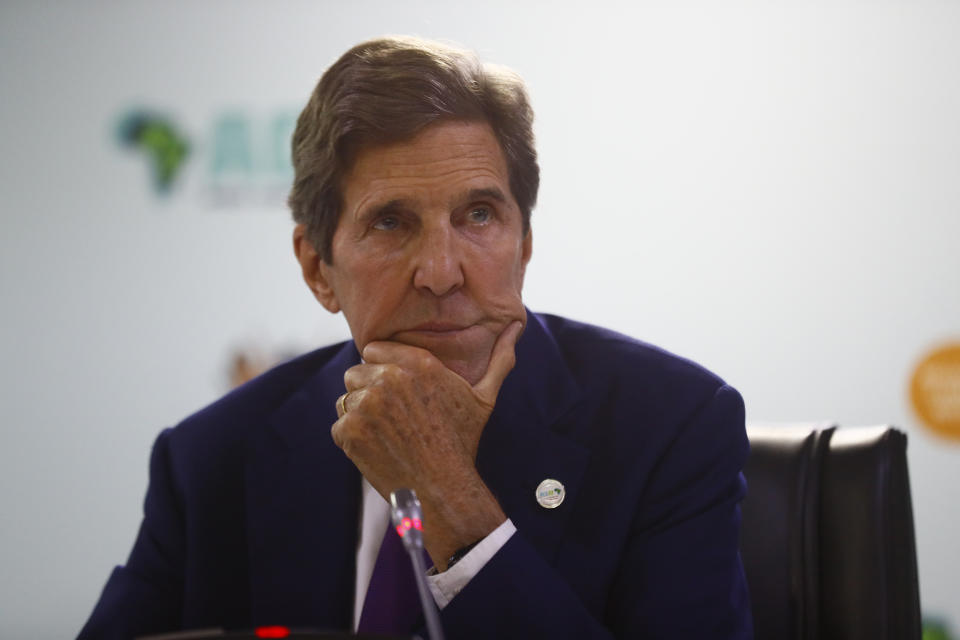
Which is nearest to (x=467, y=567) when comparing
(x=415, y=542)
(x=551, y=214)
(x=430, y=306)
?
(x=415, y=542)

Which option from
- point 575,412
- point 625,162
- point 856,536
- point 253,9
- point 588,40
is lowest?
point 856,536

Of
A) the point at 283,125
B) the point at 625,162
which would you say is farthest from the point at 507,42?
the point at 283,125

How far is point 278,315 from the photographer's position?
312cm

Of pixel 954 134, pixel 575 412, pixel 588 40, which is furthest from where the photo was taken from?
pixel 588 40

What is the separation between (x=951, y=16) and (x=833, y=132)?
0.51m

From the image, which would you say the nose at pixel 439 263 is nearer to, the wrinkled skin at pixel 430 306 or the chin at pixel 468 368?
the wrinkled skin at pixel 430 306

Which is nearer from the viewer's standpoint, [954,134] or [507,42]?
[954,134]

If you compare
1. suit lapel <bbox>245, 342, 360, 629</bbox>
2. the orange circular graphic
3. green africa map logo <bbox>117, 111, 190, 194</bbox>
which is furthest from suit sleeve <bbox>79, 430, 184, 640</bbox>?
the orange circular graphic

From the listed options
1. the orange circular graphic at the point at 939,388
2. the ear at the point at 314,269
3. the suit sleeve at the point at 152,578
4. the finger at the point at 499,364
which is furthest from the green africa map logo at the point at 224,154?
the orange circular graphic at the point at 939,388

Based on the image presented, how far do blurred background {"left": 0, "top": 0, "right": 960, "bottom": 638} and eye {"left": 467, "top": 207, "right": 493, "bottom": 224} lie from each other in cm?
141

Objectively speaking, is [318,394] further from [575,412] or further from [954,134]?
[954,134]

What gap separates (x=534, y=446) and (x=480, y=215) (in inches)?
15.0

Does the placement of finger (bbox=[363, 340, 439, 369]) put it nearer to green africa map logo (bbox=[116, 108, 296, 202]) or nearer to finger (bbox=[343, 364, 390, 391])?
finger (bbox=[343, 364, 390, 391])

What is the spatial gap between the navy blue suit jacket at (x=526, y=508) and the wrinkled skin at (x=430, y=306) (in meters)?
0.14
